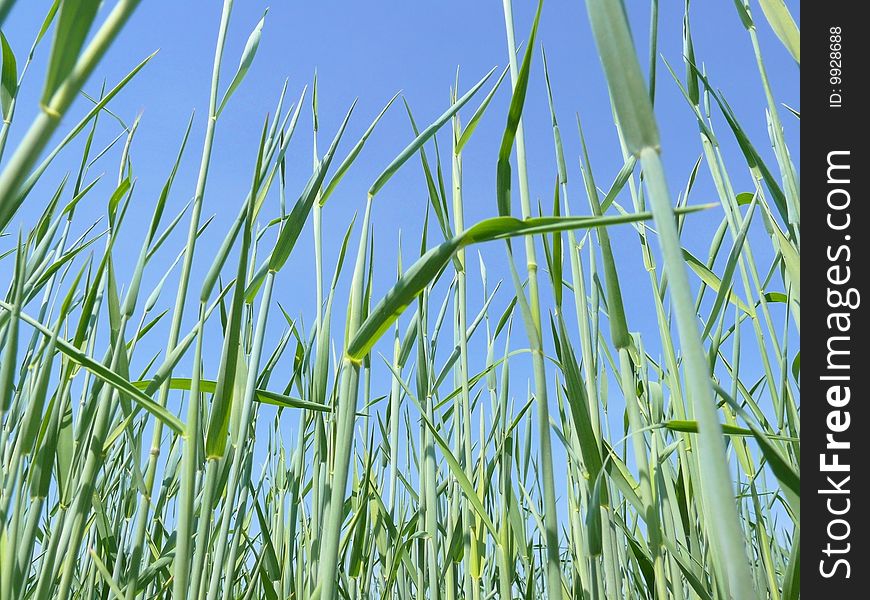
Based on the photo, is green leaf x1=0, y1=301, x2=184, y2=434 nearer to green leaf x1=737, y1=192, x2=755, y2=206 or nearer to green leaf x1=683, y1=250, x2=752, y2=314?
green leaf x1=683, y1=250, x2=752, y2=314

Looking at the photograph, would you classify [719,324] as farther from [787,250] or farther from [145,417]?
[145,417]

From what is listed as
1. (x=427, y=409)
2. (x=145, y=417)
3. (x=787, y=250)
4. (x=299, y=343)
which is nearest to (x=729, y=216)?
(x=787, y=250)

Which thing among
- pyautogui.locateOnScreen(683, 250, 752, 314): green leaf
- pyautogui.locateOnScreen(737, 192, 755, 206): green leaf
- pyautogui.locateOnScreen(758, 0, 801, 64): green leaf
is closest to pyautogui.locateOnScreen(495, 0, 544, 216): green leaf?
pyautogui.locateOnScreen(758, 0, 801, 64): green leaf

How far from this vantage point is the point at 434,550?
0.73 metres

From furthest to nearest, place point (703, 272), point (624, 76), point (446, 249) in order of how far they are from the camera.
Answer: point (703, 272), point (446, 249), point (624, 76)

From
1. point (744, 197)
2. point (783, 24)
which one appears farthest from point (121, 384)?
point (744, 197)

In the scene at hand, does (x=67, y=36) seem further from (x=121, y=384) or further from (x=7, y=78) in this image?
(x=7, y=78)

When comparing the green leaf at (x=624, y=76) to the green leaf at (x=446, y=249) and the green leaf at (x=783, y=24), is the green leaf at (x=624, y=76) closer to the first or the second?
the green leaf at (x=446, y=249)

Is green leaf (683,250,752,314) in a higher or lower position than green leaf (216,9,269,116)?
lower

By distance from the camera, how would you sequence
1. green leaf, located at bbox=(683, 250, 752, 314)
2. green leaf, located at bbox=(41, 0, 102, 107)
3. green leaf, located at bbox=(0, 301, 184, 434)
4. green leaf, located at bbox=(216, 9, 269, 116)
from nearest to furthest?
green leaf, located at bbox=(41, 0, 102, 107)
green leaf, located at bbox=(0, 301, 184, 434)
green leaf, located at bbox=(216, 9, 269, 116)
green leaf, located at bbox=(683, 250, 752, 314)
